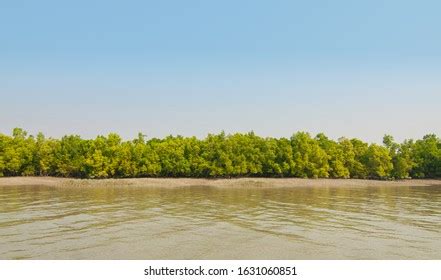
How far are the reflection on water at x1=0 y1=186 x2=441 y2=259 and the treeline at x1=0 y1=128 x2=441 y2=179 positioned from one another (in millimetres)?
35474

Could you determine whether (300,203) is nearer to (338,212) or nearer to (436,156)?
(338,212)

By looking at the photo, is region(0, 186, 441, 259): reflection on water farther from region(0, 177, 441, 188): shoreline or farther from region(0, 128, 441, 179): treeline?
region(0, 128, 441, 179): treeline

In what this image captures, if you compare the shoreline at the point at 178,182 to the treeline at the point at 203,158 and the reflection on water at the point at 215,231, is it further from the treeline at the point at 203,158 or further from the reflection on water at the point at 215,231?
the reflection on water at the point at 215,231

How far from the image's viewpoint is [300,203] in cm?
3133

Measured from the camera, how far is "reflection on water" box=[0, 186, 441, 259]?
14.4m

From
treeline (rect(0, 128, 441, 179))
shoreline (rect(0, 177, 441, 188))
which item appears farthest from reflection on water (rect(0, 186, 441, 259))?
treeline (rect(0, 128, 441, 179))

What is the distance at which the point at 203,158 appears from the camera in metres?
65.5

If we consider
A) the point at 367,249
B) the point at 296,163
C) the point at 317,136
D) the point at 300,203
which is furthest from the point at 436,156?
the point at 367,249

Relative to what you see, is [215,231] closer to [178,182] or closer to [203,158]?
[178,182]

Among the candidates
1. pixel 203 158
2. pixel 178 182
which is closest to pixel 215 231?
pixel 178 182

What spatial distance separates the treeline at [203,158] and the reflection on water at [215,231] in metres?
35.5

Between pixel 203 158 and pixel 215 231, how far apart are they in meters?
47.1

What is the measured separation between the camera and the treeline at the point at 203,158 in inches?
2525

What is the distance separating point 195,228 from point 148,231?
2.29 metres
